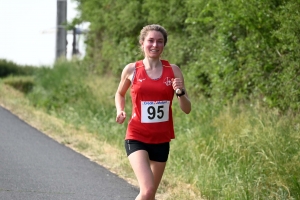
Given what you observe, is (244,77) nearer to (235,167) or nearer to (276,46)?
(276,46)

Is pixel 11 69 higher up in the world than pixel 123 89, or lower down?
lower down

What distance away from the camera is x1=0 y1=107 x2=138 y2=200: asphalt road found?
8562 millimetres

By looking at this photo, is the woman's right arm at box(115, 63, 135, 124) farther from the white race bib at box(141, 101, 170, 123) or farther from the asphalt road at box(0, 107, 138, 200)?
the asphalt road at box(0, 107, 138, 200)

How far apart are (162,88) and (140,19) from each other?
12.3 m

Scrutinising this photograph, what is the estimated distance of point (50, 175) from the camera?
9719 millimetres

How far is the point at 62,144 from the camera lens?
42.4 ft

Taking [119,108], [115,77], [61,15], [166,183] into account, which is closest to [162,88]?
[119,108]

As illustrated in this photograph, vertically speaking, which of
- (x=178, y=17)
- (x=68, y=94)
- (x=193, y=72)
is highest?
(x=178, y=17)

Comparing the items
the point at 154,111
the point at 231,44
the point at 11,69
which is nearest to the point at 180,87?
the point at 154,111

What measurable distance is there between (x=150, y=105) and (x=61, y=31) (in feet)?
76.5

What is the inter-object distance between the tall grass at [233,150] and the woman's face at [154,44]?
2.15 metres

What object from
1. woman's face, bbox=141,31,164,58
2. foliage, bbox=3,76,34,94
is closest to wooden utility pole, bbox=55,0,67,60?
foliage, bbox=3,76,34,94

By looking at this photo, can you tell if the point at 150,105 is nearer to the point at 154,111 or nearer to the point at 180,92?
the point at 154,111

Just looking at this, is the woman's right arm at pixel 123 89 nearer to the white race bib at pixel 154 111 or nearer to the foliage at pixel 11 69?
the white race bib at pixel 154 111
